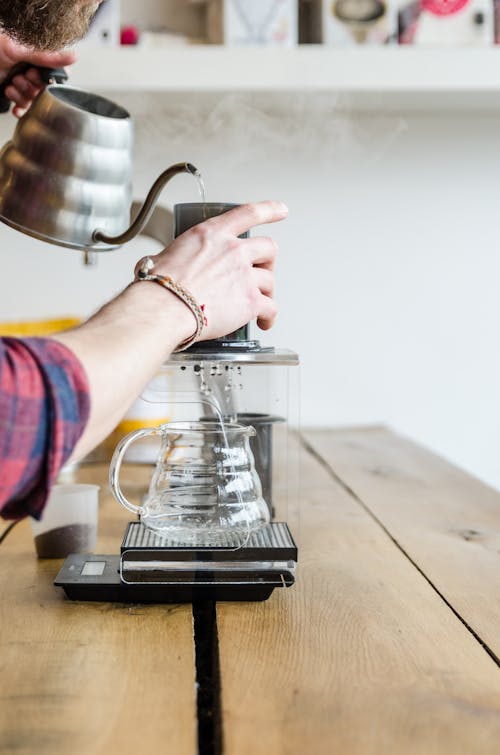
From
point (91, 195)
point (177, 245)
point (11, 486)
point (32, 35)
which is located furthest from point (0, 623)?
point (32, 35)

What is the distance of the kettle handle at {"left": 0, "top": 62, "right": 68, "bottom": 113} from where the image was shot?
4.21 feet

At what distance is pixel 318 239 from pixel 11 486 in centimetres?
194

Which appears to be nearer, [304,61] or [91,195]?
[91,195]

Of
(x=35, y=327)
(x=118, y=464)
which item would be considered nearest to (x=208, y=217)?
(x=118, y=464)

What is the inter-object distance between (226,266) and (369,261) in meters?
1.64

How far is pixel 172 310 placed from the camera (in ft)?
2.98

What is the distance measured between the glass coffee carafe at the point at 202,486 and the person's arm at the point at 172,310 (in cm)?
11

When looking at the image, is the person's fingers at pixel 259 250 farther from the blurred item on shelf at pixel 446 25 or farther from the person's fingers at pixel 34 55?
the blurred item on shelf at pixel 446 25

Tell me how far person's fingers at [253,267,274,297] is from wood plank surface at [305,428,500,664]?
385 mm

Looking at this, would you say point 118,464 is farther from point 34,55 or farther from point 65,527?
point 34,55

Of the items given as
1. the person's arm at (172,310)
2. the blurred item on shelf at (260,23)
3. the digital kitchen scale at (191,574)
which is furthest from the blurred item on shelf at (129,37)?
the digital kitchen scale at (191,574)

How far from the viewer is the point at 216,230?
3.30ft

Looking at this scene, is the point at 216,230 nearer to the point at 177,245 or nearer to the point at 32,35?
the point at 177,245

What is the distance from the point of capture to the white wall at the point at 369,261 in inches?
99.2
